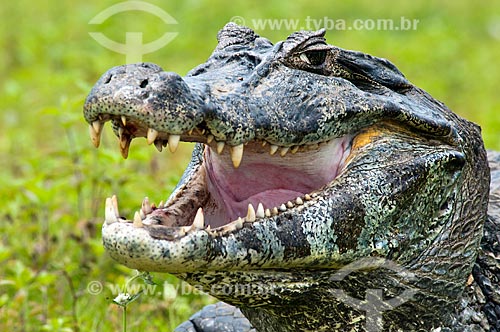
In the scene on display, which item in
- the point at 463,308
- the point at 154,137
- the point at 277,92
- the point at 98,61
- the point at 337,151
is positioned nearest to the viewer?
the point at 154,137

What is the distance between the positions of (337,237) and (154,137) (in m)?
0.87

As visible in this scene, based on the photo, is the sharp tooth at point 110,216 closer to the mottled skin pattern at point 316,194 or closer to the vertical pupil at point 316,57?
the mottled skin pattern at point 316,194

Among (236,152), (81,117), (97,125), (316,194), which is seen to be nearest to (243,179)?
(316,194)

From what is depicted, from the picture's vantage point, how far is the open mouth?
3.63 meters

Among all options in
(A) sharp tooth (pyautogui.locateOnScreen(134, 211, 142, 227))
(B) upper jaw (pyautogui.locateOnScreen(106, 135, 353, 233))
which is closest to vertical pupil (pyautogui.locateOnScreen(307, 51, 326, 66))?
(B) upper jaw (pyautogui.locateOnScreen(106, 135, 353, 233))

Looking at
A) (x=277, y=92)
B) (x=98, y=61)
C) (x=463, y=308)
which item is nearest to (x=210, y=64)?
(x=277, y=92)

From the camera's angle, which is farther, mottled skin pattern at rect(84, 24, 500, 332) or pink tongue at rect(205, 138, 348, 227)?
pink tongue at rect(205, 138, 348, 227)

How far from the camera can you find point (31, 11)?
49.8 ft

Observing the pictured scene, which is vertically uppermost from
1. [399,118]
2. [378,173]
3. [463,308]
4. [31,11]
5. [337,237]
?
[31,11]

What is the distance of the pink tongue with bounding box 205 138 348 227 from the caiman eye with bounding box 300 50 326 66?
34 centimetres

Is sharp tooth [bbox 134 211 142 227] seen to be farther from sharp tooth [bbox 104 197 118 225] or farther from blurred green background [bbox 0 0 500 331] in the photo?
blurred green background [bbox 0 0 500 331]

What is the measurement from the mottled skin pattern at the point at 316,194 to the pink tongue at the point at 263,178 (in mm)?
22

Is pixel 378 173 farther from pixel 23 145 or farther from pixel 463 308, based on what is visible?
pixel 23 145

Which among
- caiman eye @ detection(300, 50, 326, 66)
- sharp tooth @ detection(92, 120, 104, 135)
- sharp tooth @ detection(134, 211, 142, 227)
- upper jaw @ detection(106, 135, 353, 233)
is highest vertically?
caiman eye @ detection(300, 50, 326, 66)
